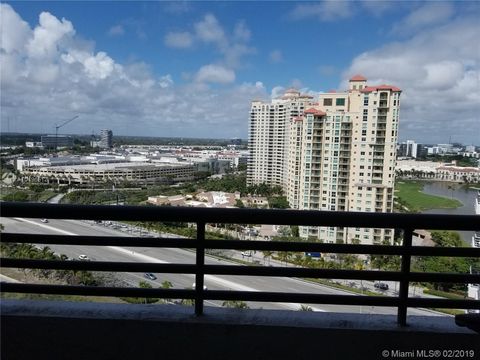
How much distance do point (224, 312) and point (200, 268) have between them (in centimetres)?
33

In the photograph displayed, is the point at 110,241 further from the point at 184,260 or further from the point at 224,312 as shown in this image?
the point at 224,312

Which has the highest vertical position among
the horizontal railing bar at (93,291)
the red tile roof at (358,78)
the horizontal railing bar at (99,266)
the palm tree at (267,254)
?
the red tile roof at (358,78)

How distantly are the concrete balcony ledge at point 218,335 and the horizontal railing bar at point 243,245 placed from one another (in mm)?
426

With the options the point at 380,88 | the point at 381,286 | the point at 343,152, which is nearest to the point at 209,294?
the point at 381,286

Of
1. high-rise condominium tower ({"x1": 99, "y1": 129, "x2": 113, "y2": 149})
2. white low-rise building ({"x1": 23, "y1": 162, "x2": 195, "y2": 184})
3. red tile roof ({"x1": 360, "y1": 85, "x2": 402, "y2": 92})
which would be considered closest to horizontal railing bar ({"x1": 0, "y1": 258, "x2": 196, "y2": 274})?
white low-rise building ({"x1": 23, "y1": 162, "x2": 195, "y2": 184})

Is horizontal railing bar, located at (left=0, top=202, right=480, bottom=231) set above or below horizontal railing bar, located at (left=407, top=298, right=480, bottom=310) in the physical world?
above

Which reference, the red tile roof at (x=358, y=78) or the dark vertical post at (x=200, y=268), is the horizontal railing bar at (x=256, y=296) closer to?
the dark vertical post at (x=200, y=268)

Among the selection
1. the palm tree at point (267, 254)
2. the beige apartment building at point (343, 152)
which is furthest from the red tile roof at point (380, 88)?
the palm tree at point (267, 254)

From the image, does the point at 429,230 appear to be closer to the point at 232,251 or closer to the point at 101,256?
the point at 232,251

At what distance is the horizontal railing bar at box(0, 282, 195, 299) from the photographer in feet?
7.44

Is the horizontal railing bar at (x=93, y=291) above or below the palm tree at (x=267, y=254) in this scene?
below

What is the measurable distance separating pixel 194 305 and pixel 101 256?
0.69 metres

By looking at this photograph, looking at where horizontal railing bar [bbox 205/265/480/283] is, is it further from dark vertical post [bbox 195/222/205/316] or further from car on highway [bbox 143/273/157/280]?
car on highway [bbox 143/273/157/280]

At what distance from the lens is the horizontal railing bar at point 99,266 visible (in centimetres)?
222
